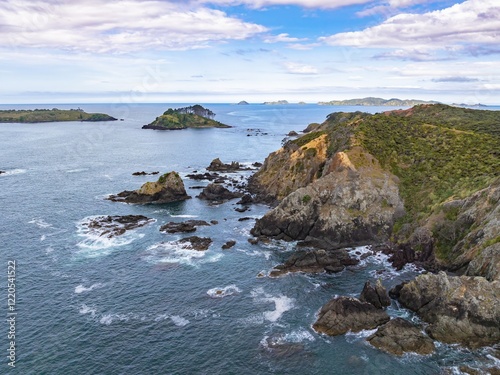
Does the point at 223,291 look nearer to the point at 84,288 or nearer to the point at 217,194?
the point at 84,288

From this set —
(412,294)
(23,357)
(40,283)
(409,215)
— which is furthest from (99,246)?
(409,215)

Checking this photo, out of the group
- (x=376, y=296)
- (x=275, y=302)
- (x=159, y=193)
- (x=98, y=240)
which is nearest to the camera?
(x=376, y=296)

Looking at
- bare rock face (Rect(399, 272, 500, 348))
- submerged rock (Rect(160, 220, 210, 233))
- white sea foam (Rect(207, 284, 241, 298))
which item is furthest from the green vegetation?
submerged rock (Rect(160, 220, 210, 233))

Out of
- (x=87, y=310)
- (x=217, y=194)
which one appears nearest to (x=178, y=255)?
(x=87, y=310)

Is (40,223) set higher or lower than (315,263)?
higher

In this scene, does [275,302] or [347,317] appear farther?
[275,302]

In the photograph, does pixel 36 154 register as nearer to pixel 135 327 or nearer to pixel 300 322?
pixel 135 327
